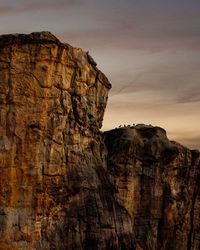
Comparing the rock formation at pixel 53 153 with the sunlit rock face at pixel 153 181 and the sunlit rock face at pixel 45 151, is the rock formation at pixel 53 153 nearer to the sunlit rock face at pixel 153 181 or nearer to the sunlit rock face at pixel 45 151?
the sunlit rock face at pixel 45 151

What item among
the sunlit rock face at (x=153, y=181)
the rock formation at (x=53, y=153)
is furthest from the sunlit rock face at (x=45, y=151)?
the sunlit rock face at (x=153, y=181)

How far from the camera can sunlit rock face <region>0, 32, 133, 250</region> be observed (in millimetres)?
71688

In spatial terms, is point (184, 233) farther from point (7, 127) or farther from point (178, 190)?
point (7, 127)

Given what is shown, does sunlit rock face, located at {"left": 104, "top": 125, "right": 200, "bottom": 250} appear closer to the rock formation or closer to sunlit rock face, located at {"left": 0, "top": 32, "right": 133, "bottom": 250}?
the rock formation

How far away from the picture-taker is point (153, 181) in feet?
320

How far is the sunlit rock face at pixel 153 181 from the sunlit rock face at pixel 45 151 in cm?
1516

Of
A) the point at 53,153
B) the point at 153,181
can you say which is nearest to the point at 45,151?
the point at 53,153

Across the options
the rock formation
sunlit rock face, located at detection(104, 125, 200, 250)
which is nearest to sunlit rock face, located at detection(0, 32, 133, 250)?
the rock formation

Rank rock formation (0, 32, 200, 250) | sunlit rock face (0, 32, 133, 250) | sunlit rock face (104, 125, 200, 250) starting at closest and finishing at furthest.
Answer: sunlit rock face (0, 32, 133, 250)
rock formation (0, 32, 200, 250)
sunlit rock face (104, 125, 200, 250)

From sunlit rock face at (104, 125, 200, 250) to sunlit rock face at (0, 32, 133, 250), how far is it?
1516 centimetres

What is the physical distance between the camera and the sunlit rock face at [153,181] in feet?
308

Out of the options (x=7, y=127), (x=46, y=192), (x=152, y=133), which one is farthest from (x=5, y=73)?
(x=152, y=133)

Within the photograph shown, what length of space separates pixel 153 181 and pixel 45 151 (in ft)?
90.2


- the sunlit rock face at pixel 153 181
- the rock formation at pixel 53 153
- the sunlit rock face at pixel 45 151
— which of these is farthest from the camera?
the sunlit rock face at pixel 153 181
